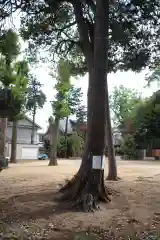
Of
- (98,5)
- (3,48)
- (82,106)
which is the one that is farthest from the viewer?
(82,106)

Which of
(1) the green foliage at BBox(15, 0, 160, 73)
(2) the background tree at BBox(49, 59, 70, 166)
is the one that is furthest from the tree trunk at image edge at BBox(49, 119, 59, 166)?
(1) the green foliage at BBox(15, 0, 160, 73)

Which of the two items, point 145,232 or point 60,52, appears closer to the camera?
point 145,232

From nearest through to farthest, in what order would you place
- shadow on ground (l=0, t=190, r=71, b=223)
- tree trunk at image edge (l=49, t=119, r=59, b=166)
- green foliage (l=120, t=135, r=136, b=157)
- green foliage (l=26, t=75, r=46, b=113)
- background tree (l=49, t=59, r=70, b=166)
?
shadow on ground (l=0, t=190, r=71, b=223) < tree trunk at image edge (l=49, t=119, r=59, b=166) < background tree (l=49, t=59, r=70, b=166) < green foliage (l=120, t=135, r=136, b=157) < green foliage (l=26, t=75, r=46, b=113)

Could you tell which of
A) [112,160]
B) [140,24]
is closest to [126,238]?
Answer: [140,24]

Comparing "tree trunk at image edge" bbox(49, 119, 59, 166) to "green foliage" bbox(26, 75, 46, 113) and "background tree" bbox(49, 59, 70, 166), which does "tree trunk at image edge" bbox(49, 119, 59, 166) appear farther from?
"green foliage" bbox(26, 75, 46, 113)

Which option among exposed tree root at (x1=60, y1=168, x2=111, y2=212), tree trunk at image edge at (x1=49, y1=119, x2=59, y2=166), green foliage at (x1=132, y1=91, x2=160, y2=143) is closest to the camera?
exposed tree root at (x1=60, y1=168, x2=111, y2=212)

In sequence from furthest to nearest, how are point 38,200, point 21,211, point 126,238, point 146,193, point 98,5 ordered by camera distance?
point 146,193, point 98,5, point 38,200, point 21,211, point 126,238

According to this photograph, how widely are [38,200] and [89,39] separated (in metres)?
5.76

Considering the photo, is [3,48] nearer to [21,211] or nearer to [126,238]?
[21,211]

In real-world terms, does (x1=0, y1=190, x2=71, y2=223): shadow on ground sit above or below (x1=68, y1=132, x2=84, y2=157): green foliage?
below

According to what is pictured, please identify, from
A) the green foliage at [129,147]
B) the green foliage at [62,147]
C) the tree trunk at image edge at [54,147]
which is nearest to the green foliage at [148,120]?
the green foliage at [129,147]

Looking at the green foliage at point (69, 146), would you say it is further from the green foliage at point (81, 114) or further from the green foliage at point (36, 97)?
the green foliage at point (81, 114)

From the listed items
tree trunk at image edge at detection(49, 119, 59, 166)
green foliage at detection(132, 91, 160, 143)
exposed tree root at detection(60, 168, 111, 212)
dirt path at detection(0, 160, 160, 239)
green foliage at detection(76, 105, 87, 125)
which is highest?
green foliage at detection(76, 105, 87, 125)

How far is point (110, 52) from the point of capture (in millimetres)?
15094
